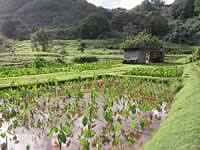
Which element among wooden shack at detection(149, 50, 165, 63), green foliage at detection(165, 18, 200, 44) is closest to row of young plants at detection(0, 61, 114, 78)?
wooden shack at detection(149, 50, 165, 63)

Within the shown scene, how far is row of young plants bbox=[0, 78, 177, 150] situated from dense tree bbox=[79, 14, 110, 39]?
197 ft

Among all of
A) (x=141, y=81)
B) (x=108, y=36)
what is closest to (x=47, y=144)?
(x=141, y=81)

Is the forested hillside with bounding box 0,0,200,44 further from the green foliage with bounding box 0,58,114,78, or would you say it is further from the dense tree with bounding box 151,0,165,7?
the green foliage with bounding box 0,58,114,78

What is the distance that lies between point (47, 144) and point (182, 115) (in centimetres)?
344

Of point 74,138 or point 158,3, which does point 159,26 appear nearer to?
point 158,3

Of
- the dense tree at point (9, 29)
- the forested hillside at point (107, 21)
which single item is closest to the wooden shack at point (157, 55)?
the forested hillside at point (107, 21)

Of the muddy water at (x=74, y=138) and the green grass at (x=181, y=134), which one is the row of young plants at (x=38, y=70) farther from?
the green grass at (x=181, y=134)

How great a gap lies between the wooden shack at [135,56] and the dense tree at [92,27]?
1710 inches

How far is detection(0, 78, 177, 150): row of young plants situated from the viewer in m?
6.06

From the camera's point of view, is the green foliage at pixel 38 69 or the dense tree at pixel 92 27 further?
the dense tree at pixel 92 27

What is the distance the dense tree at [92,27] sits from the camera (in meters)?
72.8

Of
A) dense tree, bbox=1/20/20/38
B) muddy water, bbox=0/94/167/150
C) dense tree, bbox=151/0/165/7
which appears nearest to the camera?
muddy water, bbox=0/94/167/150

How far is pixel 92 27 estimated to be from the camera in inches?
2867

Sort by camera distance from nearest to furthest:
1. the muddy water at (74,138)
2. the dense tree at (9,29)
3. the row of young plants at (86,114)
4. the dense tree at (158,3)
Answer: the muddy water at (74,138) < the row of young plants at (86,114) < the dense tree at (9,29) < the dense tree at (158,3)
